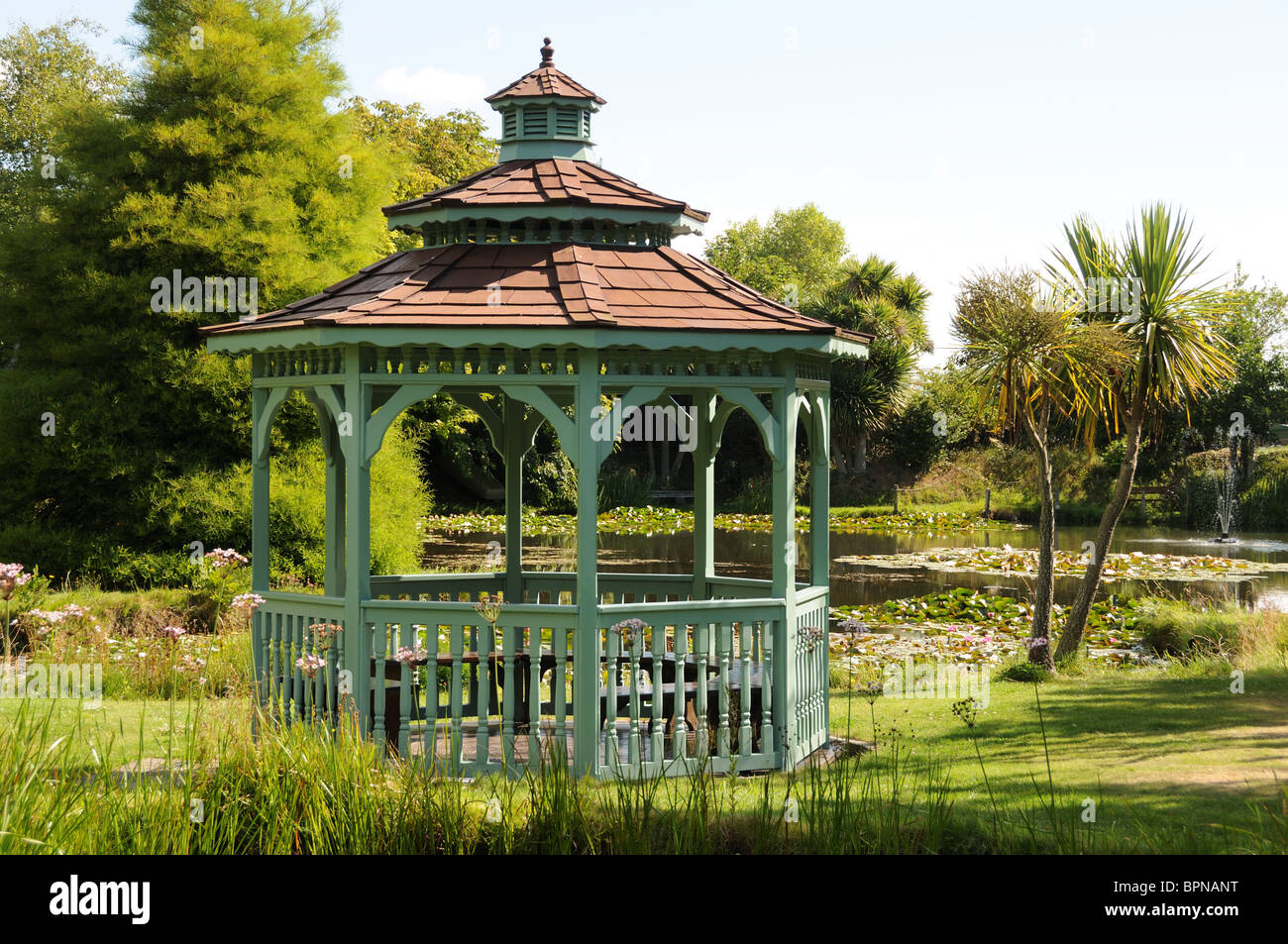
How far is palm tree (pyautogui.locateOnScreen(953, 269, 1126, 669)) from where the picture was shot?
1249cm

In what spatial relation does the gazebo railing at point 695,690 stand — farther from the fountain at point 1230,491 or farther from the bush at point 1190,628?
the fountain at point 1230,491

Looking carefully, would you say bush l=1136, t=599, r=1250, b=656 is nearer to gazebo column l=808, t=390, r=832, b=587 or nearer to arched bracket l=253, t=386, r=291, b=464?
gazebo column l=808, t=390, r=832, b=587

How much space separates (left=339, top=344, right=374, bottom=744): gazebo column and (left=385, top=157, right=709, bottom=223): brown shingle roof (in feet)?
4.72

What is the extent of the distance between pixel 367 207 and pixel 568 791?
13.7 meters

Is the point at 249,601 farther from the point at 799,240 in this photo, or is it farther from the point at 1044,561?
the point at 799,240

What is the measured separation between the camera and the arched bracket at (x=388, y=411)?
7418 mm

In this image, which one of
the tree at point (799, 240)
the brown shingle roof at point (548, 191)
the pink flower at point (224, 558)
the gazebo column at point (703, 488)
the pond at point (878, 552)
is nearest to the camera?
the brown shingle roof at point (548, 191)

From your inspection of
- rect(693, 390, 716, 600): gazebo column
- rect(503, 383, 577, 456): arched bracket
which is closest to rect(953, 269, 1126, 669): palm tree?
rect(693, 390, 716, 600): gazebo column

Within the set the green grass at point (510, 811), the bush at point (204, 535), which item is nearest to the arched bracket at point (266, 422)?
the green grass at point (510, 811)

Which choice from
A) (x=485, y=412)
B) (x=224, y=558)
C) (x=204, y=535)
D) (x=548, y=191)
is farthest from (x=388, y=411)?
(x=204, y=535)

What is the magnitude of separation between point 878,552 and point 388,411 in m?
20.4

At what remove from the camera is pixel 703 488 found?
9.45 metres

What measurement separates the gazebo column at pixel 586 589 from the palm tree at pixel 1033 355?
20.7 feet
